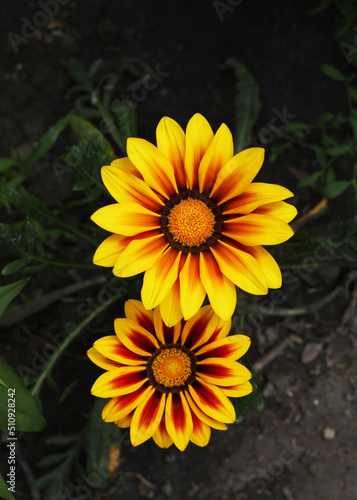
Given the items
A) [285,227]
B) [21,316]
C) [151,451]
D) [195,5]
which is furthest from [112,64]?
[151,451]

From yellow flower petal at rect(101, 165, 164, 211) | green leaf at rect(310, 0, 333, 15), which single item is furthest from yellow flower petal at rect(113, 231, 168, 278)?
green leaf at rect(310, 0, 333, 15)

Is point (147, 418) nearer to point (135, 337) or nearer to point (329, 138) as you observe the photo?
point (135, 337)

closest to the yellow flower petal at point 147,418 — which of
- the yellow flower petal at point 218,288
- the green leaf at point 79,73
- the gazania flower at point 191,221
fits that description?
the gazania flower at point 191,221

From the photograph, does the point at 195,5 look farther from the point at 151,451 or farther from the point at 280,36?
the point at 151,451

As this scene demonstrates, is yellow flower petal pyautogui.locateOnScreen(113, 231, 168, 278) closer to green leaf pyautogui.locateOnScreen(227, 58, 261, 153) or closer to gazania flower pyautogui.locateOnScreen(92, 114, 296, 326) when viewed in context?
gazania flower pyautogui.locateOnScreen(92, 114, 296, 326)
